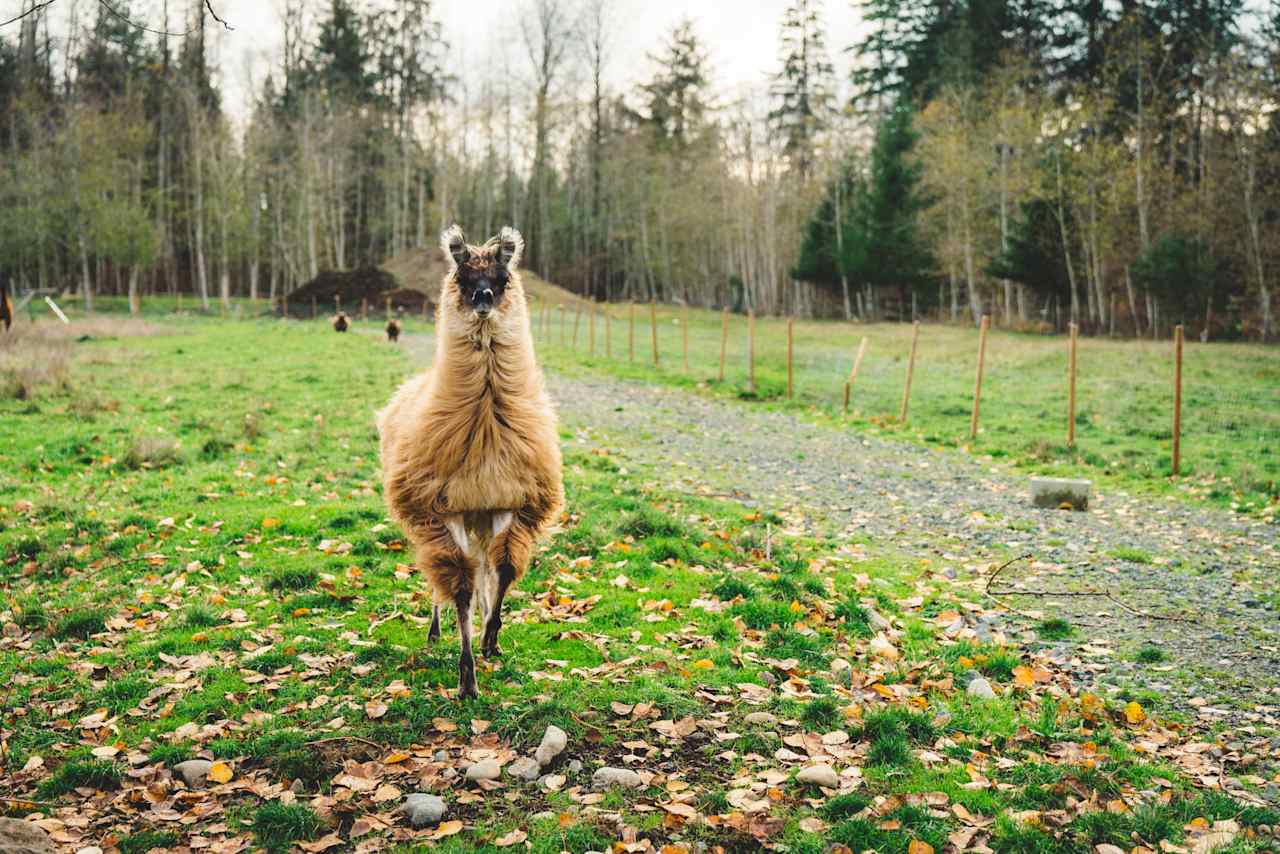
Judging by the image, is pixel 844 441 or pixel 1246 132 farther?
pixel 1246 132

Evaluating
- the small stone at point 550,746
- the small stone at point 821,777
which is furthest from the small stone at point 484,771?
the small stone at point 821,777

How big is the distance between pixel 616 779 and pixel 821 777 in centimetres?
105

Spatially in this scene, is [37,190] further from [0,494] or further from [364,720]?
[364,720]

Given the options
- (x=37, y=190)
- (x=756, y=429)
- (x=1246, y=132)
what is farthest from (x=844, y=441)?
(x=37, y=190)

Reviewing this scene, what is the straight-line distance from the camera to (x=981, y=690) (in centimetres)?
577

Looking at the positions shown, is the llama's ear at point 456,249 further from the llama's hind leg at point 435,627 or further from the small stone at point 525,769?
the small stone at point 525,769

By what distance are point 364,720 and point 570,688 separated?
125 centimetres

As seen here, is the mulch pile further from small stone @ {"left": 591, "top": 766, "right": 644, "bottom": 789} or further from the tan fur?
small stone @ {"left": 591, "top": 766, "right": 644, "bottom": 789}

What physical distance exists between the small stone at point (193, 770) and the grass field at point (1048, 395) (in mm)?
11273

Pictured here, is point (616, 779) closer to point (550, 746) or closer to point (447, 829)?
point (550, 746)

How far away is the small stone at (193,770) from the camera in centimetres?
475

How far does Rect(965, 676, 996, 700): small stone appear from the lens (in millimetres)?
5723

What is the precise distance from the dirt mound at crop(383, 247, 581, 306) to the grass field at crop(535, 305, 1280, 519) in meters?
16.4

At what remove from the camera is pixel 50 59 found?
59562 mm
